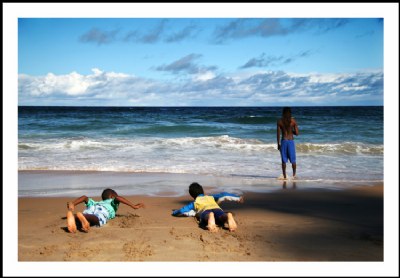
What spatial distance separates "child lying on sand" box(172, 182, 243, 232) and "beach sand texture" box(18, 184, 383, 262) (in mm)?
91

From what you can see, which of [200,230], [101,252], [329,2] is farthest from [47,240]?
[329,2]

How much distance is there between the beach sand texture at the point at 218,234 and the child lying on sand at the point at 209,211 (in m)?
0.09

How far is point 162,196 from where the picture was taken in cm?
659

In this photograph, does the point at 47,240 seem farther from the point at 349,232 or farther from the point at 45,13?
the point at 349,232

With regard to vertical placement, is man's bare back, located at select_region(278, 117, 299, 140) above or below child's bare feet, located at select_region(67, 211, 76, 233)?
above

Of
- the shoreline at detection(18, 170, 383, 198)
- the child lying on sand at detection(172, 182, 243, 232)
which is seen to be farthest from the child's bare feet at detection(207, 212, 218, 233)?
the shoreline at detection(18, 170, 383, 198)

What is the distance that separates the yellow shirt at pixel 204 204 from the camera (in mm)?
5312

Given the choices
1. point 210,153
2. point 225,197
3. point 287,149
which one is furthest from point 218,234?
point 210,153

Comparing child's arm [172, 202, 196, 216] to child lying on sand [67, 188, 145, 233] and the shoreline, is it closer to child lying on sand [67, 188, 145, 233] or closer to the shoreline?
child lying on sand [67, 188, 145, 233]

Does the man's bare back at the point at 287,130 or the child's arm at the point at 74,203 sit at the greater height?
the man's bare back at the point at 287,130

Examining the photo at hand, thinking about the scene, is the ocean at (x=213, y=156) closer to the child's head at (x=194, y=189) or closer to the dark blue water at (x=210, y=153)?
the dark blue water at (x=210, y=153)

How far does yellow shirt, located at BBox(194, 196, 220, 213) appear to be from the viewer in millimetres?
5312

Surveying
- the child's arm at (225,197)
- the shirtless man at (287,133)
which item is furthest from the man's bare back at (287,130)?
the child's arm at (225,197)

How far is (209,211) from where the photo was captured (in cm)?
514
